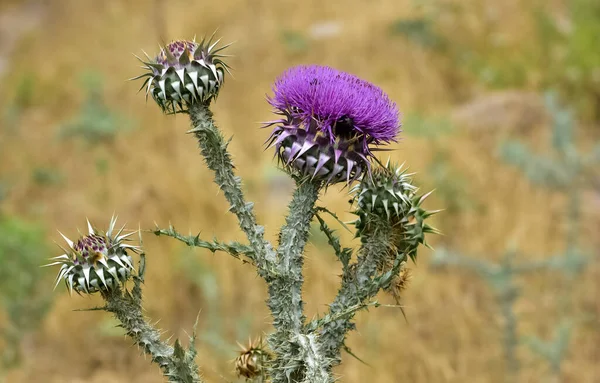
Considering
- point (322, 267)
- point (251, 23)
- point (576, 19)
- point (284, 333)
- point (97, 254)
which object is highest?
point (251, 23)

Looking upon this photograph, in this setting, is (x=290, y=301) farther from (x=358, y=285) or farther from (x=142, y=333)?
(x=142, y=333)

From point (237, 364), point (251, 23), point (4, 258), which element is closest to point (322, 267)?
point (4, 258)

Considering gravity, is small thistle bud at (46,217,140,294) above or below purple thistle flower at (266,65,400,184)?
below

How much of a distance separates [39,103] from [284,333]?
34.4 ft

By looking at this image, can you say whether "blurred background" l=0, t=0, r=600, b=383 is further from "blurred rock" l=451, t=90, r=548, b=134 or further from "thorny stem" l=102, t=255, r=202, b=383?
"thorny stem" l=102, t=255, r=202, b=383

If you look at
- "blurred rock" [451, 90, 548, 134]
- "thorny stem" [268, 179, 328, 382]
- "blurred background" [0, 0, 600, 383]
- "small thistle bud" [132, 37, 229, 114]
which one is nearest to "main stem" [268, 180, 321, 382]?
"thorny stem" [268, 179, 328, 382]

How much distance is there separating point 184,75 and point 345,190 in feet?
16.5

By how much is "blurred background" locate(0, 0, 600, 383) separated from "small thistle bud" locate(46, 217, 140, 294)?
20.7 inches

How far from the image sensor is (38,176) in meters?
7.89

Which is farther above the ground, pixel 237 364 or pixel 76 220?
pixel 76 220

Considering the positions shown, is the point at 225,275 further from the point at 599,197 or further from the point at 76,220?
the point at 599,197

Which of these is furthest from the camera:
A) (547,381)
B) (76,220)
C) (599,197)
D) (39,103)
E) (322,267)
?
(39,103)

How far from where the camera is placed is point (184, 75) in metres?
1.71

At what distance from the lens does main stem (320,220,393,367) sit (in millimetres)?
1646
